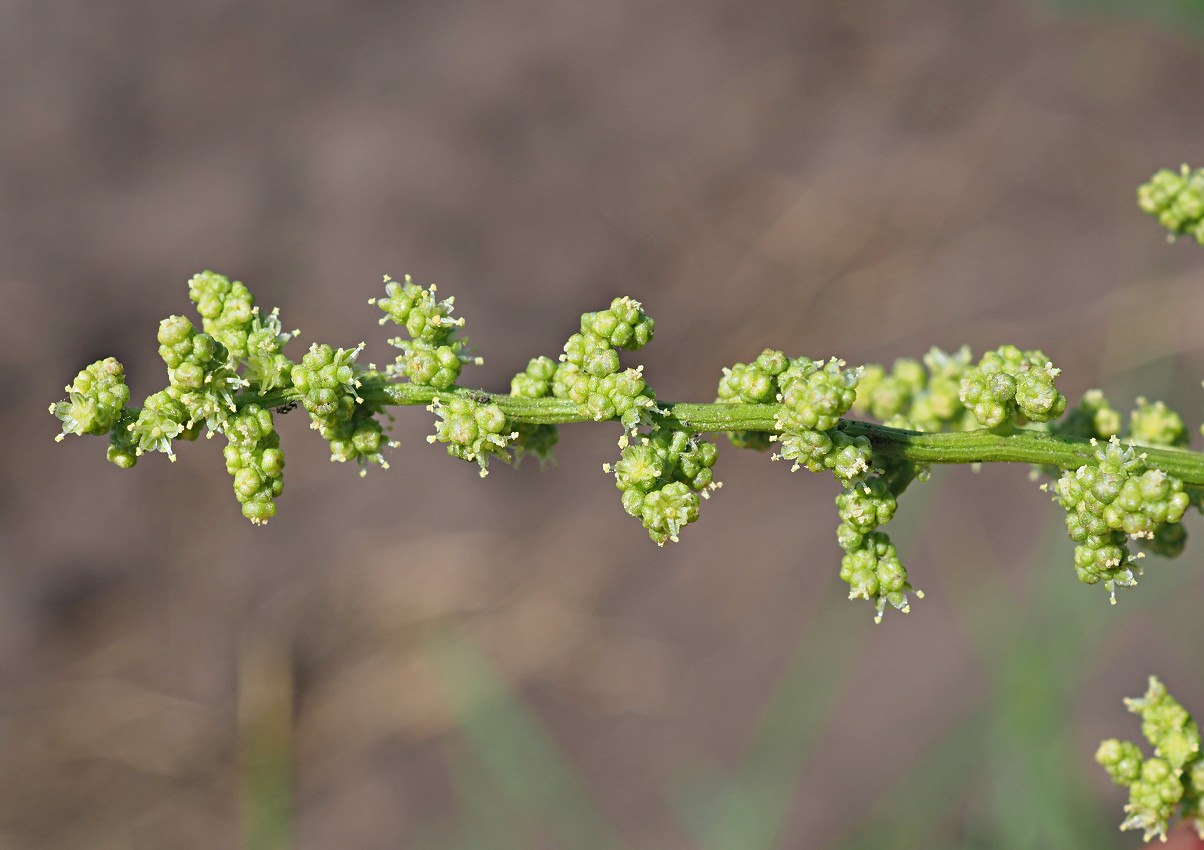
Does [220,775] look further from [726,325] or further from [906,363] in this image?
[906,363]

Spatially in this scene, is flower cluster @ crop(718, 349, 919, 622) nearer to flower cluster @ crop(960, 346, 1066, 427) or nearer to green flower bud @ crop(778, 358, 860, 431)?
green flower bud @ crop(778, 358, 860, 431)

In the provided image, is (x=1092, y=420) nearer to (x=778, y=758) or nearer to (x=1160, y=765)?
(x=1160, y=765)

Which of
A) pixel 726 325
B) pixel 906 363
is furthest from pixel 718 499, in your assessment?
pixel 906 363

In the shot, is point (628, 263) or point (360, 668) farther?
point (628, 263)

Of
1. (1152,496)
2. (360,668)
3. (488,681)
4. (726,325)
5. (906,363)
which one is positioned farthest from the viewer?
(726,325)

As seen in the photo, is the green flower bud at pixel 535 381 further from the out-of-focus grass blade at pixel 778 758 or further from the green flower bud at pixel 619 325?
the out-of-focus grass blade at pixel 778 758

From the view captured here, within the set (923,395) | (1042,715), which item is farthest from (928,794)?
(923,395)

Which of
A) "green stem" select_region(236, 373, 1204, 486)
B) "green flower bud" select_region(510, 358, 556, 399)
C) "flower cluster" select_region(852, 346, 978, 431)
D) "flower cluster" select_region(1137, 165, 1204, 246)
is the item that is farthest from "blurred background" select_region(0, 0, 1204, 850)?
"green flower bud" select_region(510, 358, 556, 399)
